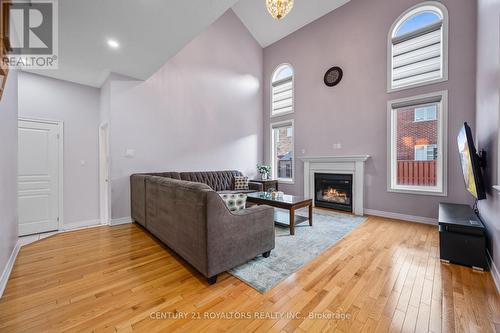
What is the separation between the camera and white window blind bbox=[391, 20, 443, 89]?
3689 millimetres

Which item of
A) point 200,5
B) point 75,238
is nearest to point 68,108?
point 75,238

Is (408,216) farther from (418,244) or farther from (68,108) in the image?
(68,108)

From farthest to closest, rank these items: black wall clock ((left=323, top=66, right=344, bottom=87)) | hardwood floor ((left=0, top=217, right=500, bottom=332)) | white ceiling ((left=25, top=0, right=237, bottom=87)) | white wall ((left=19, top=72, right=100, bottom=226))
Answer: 1. black wall clock ((left=323, top=66, right=344, bottom=87))
2. white wall ((left=19, top=72, right=100, bottom=226))
3. white ceiling ((left=25, top=0, right=237, bottom=87))
4. hardwood floor ((left=0, top=217, right=500, bottom=332))

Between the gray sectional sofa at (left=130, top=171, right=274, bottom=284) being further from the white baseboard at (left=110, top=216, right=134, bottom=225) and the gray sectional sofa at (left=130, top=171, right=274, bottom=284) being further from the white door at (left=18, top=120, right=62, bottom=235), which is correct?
the white door at (left=18, top=120, right=62, bottom=235)

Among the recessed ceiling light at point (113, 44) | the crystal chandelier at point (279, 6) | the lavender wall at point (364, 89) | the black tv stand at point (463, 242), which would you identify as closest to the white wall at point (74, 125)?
the recessed ceiling light at point (113, 44)

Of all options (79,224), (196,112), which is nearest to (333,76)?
(196,112)

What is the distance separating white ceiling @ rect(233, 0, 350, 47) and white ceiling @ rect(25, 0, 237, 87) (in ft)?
12.2

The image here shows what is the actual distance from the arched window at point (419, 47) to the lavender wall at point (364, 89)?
0.11 metres

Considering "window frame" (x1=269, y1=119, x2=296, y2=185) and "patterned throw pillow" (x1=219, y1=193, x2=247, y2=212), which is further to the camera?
"window frame" (x1=269, y1=119, x2=296, y2=185)

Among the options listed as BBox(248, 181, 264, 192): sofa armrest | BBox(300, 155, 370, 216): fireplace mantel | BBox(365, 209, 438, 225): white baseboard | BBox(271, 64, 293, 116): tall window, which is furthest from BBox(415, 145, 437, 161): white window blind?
BBox(248, 181, 264, 192): sofa armrest

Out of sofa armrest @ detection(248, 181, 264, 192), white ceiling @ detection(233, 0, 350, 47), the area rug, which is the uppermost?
white ceiling @ detection(233, 0, 350, 47)

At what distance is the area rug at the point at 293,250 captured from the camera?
2.00 metres

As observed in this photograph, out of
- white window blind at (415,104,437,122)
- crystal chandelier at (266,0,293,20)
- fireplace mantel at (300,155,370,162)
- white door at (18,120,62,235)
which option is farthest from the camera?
fireplace mantel at (300,155,370,162)

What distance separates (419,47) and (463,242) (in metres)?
3.61
